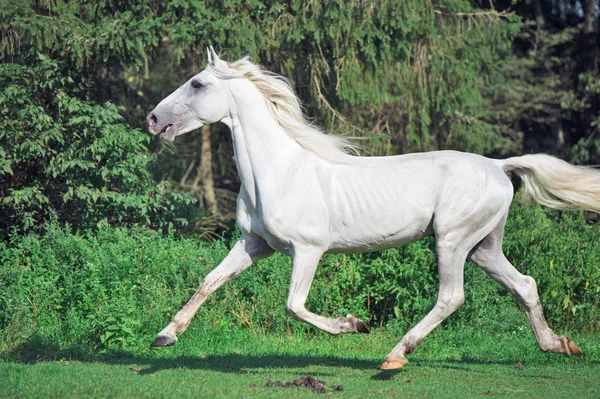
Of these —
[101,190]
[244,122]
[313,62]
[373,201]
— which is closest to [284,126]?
[244,122]

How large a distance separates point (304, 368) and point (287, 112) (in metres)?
2.31

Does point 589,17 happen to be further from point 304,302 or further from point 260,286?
point 304,302

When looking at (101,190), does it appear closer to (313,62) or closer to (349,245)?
(313,62)

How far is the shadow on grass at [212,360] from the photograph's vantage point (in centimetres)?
725

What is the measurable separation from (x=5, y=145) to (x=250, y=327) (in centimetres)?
452

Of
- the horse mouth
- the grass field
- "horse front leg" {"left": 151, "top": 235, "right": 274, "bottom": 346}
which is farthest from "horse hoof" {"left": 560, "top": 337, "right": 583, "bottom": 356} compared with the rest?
the horse mouth

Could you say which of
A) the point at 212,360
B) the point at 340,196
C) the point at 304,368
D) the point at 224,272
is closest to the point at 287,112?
the point at 340,196

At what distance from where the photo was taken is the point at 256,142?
267 inches

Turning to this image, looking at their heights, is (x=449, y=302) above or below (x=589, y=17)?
below

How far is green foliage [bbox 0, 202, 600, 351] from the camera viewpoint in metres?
8.88

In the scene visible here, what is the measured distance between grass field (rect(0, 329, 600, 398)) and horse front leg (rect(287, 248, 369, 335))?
47 cm

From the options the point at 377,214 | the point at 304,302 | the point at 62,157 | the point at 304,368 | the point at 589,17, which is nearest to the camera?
the point at 304,302

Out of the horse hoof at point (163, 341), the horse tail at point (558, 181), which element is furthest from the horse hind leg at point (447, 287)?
the horse hoof at point (163, 341)

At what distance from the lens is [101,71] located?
1336cm
